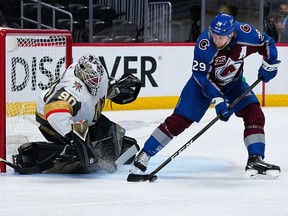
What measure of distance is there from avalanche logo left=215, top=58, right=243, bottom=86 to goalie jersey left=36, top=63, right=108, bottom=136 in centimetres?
68

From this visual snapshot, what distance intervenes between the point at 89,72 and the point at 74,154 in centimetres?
45

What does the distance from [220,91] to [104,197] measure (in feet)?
3.33

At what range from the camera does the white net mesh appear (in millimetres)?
5453

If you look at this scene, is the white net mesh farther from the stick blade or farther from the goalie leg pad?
the stick blade

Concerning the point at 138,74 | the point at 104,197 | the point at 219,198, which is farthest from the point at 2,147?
the point at 138,74

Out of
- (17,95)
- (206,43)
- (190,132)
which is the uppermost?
(206,43)

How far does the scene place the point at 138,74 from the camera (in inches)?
353

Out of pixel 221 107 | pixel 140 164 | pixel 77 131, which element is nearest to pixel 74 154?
pixel 77 131

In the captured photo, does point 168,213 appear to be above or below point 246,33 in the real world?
below

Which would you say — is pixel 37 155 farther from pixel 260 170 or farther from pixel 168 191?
pixel 260 170

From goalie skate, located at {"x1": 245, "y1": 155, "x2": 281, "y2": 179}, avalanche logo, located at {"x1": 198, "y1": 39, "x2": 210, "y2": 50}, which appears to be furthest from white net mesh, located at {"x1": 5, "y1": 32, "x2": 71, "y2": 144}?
goalie skate, located at {"x1": 245, "y1": 155, "x2": 281, "y2": 179}

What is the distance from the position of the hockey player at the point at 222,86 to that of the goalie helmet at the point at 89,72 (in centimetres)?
43

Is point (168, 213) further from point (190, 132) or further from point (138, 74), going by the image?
point (138, 74)

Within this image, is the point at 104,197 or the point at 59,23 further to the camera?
the point at 59,23
